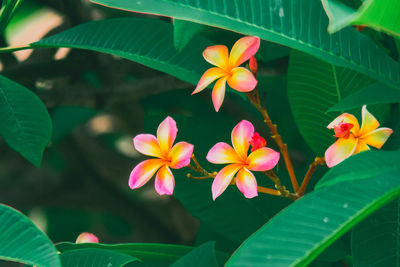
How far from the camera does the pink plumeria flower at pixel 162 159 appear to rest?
65 centimetres

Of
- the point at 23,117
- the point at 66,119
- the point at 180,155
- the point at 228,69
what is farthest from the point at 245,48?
the point at 66,119

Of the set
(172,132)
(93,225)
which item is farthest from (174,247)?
(93,225)

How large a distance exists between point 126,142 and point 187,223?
562 millimetres

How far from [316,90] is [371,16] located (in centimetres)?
32

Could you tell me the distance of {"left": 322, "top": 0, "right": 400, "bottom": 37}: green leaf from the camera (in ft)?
1.39

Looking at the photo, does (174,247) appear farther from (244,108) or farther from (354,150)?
(244,108)

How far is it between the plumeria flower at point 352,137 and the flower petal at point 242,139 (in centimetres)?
8

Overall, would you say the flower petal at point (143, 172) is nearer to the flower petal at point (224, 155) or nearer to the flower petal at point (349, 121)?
the flower petal at point (224, 155)

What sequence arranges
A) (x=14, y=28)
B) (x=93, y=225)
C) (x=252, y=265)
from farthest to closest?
1. (x=93, y=225)
2. (x=14, y=28)
3. (x=252, y=265)

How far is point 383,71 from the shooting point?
0.60m

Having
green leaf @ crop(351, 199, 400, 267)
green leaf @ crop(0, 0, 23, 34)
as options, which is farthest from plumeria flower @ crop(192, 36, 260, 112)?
green leaf @ crop(0, 0, 23, 34)

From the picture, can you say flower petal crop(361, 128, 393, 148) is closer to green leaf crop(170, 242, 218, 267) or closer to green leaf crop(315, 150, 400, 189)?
green leaf crop(315, 150, 400, 189)

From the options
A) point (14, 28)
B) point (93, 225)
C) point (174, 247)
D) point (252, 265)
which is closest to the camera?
point (252, 265)

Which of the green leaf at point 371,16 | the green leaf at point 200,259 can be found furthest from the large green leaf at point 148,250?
the green leaf at point 371,16
